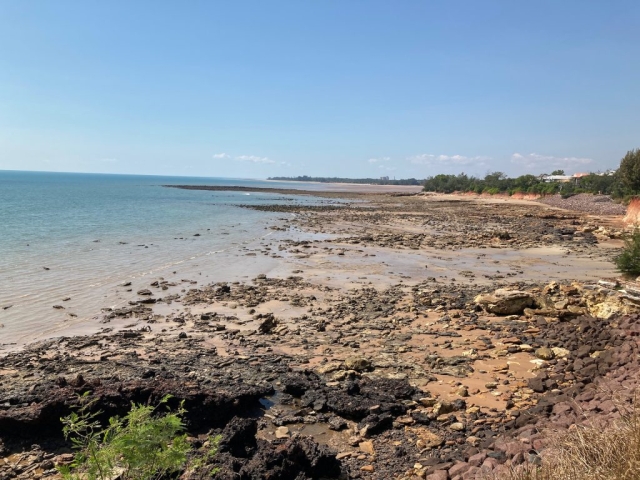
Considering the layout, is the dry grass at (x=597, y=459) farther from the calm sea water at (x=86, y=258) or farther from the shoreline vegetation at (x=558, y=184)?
the shoreline vegetation at (x=558, y=184)

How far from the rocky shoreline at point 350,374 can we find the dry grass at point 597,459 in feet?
2.26

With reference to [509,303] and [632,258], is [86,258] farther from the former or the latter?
[632,258]

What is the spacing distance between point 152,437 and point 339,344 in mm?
6335

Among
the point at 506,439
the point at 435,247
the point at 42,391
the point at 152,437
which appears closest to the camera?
the point at 152,437

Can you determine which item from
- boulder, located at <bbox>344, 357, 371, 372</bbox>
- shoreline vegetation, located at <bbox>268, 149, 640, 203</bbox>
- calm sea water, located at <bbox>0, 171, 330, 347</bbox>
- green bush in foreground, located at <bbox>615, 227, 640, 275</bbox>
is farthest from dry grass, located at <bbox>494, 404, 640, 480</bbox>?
shoreline vegetation, located at <bbox>268, 149, 640, 203</bbox>

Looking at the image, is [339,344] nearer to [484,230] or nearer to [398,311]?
[398,311]

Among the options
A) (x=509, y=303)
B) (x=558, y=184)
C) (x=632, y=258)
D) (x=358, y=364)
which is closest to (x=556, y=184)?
(x=558, y=184)

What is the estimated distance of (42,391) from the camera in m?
6.55

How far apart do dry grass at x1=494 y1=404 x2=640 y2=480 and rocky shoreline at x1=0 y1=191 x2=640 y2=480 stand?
0.69 meters

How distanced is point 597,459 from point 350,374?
465 cm

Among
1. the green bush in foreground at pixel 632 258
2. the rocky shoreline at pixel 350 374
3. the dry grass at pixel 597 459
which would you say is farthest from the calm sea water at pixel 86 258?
the green bush in foreground at pixel 632 258

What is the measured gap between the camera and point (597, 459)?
139 inches

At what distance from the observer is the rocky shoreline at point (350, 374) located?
5371 millimetres

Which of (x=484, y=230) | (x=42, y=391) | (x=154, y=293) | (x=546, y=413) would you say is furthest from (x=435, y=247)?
(x=42, y=391)
